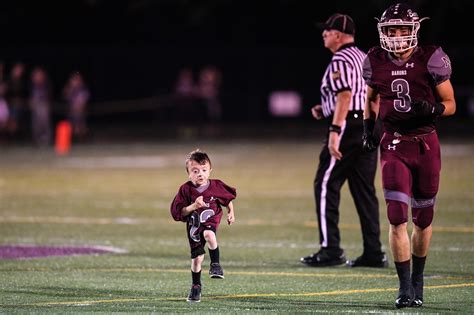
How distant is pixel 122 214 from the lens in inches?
563

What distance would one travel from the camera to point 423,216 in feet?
27.0

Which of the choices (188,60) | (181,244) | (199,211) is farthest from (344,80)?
(188,60)

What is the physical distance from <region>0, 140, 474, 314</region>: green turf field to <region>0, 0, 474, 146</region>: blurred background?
42.1 ft

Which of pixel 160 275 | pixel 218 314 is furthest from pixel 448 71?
pixel 160 275

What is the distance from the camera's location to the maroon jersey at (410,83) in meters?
8.08

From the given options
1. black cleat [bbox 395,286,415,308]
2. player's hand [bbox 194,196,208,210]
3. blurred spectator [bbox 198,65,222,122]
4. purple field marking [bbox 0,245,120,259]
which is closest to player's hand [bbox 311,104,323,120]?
purple field marking [bbox 0,245,120,259]

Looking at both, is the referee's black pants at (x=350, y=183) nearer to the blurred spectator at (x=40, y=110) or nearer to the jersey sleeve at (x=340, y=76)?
the jersey sleeve at (x=340, y=76)

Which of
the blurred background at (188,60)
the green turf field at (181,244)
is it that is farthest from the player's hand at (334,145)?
the blurred background at (188,60)

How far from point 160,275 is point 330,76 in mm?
2278

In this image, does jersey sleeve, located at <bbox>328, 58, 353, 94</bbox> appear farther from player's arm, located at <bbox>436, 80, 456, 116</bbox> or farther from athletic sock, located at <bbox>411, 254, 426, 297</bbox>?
athletic sock, located at <bbox>411, 254, 426, 297</bbox>

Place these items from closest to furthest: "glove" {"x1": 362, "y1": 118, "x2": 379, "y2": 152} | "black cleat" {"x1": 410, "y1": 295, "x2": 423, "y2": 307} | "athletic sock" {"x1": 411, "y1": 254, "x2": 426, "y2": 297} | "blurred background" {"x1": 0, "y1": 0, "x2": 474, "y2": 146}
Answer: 1. "black cleat" {"x1": 410, "y1": 295, "x2": 423, "y2": 307}
2. "athletic sock" {"x1": 411, "y1": 254, "x2": 426, "y2": 297}
3. "glove" {"x1": 362, "y1": 118, "x2": 379, "y2": 152}
4. "blurred background" {"x1": 0, "y1": 0, "x2": 474, "y2": 146}

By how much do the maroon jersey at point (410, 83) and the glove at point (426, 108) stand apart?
0.12 meters

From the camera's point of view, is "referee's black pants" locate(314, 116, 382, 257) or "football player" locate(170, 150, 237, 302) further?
"referee's black pants" locate(314, 116, 382, 257)

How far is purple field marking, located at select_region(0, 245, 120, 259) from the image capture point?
11.0 meters
